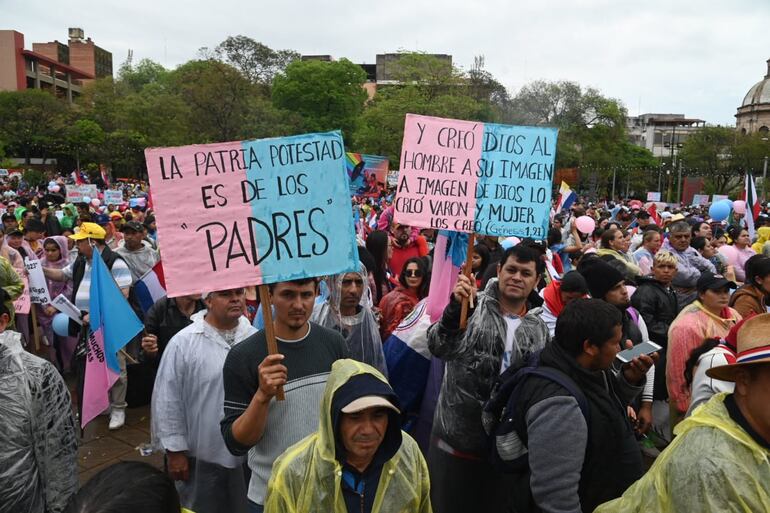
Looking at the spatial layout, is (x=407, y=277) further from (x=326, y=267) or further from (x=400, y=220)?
(x=326, y=267)

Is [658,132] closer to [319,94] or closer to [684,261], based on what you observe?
[319,94]

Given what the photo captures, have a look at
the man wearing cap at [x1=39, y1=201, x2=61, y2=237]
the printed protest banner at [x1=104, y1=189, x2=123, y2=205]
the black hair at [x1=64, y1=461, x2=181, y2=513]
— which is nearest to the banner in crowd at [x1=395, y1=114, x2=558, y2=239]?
the black hair at [x1=64, y1=461, x2=181, y2=513]

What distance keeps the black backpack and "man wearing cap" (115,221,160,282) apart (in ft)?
16.6

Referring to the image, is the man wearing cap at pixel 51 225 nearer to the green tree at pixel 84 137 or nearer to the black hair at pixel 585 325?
the black hair at pixel 585 325

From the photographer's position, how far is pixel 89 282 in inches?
237

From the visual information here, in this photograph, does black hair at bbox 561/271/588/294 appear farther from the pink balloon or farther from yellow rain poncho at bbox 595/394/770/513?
the pink balloon

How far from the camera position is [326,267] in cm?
277

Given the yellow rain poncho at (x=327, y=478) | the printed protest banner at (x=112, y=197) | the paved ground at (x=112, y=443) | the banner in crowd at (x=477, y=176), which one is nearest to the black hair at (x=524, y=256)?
the banner in crowd at (x=477, y=176)

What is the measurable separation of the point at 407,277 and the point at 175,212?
2.80m

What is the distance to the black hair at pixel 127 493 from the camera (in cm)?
137

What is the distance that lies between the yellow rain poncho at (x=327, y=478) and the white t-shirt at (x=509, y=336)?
1093 mm

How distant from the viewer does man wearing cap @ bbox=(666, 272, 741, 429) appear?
4191mm

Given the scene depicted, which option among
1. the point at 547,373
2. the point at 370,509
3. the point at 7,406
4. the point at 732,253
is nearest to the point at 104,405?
the point at 7,406

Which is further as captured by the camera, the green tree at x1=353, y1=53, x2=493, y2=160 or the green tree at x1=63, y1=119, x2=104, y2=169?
the green tree at x1=63, y1=119, x2=104, y2=169
